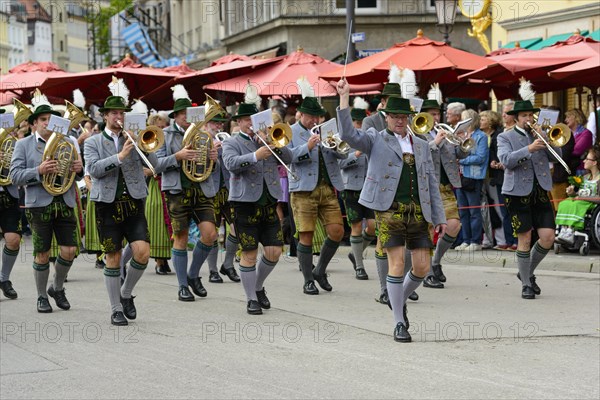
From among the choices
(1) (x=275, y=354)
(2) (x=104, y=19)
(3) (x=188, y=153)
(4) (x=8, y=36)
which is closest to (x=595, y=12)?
(3) (x=188, y=153)

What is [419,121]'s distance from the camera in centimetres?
1034

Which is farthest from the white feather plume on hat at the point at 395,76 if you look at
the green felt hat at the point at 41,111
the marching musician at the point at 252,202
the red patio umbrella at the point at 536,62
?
the red patio umbrella at the point at 536,62

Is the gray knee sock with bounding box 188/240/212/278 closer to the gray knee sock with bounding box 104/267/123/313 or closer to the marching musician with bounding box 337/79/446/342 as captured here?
the gray knee sock with bounding box 104/267/123/313

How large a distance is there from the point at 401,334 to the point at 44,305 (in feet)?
11.9

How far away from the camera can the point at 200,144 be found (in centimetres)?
1227

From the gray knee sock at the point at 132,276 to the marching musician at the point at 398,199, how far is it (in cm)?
205

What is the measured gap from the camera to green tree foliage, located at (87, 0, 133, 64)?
165 feet

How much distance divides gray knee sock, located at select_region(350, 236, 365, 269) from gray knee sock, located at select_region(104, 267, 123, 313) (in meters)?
3.98

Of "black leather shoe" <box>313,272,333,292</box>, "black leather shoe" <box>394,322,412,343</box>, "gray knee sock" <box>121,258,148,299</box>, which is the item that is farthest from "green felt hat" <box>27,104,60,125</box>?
"black leather shoe" <box>394,322,412,343</box>

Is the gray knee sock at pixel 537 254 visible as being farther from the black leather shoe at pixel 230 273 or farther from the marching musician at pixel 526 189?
the black leather shoe at pixel 230 273

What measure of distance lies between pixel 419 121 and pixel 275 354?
2.47m

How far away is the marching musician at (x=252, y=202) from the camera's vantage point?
11219 mm

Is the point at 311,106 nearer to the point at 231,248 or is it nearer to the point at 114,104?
the point at 114,104

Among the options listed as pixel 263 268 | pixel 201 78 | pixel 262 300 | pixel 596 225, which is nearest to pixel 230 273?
pixel 262 300
